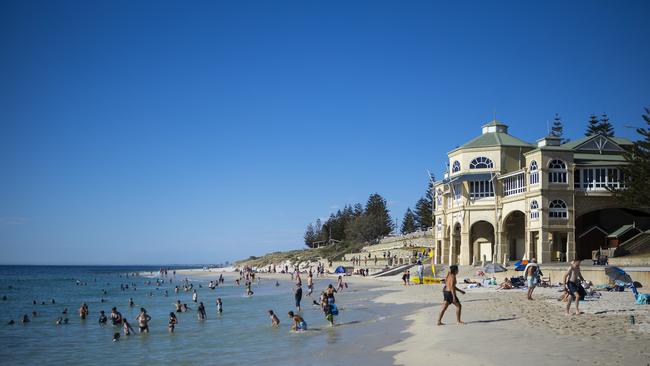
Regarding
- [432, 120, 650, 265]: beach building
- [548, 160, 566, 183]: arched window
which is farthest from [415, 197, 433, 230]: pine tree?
[548, 160, 566, 183]: arched window

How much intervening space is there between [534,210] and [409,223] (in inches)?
2624

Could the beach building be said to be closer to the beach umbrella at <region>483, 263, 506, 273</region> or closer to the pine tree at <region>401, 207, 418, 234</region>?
the beach umbrella at <region>483, 263, 506, 273</region>

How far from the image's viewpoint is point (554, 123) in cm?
9588

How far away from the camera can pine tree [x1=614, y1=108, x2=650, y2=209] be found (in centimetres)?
3419

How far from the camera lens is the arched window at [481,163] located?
49125 millimetres

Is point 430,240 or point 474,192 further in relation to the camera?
point 430,240

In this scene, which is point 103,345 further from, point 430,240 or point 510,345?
point 430,240

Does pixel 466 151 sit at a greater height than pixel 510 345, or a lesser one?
greater

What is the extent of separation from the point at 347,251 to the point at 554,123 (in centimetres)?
4171

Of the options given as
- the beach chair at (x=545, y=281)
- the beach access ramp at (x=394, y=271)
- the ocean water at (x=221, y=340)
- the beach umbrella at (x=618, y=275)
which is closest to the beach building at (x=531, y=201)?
the beach access ramp at (x=394, y=271)

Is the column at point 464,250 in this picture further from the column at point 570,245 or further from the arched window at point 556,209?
the column at point 570,245

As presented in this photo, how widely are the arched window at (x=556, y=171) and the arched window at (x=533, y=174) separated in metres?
0.92

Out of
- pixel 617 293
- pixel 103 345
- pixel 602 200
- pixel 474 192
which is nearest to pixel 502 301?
pixel 617 293

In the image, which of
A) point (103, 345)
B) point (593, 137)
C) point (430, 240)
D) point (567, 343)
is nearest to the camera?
point (567, 343)
